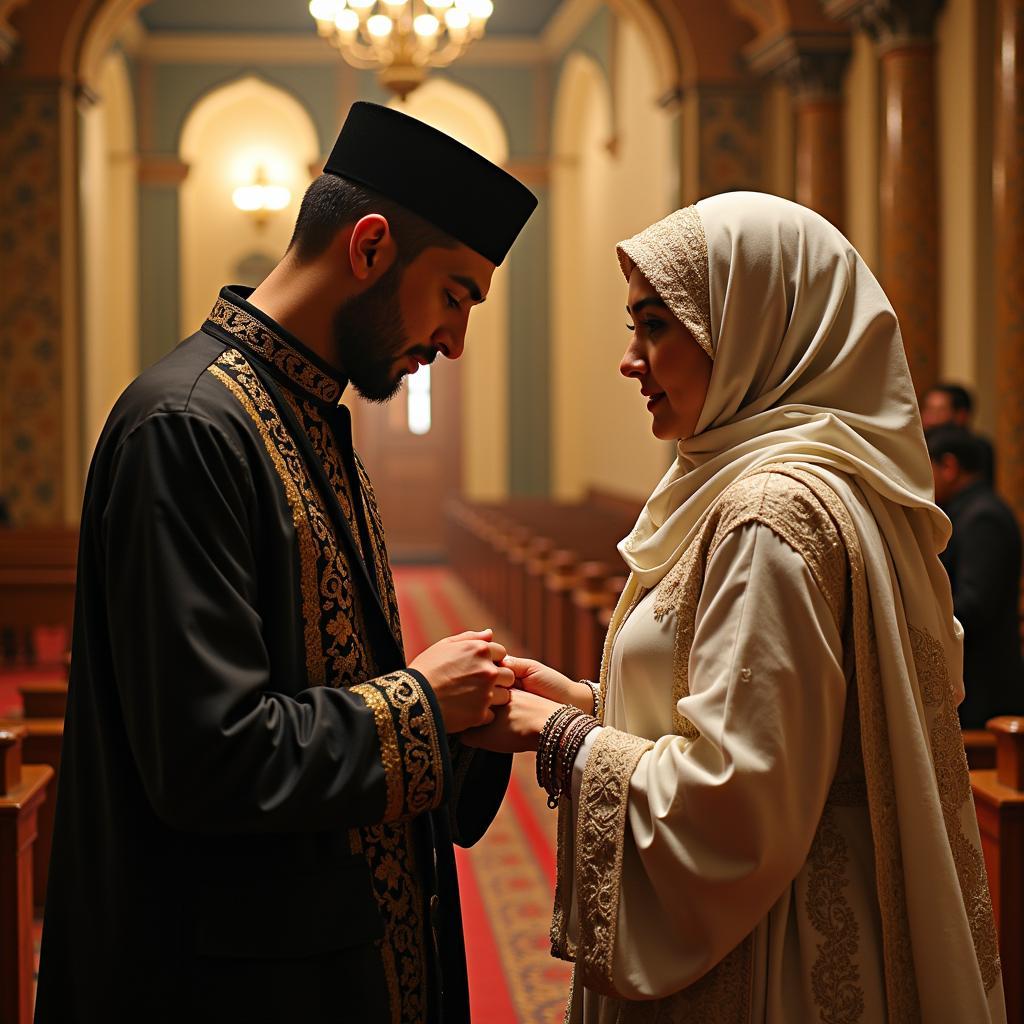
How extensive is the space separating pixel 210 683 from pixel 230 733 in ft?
0.20

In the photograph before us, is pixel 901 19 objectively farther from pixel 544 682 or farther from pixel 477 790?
pixel 477 790

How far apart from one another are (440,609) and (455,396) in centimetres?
588

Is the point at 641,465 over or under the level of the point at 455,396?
under

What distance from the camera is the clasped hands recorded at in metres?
1.79

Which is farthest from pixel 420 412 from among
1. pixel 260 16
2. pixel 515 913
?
pixel 515 913

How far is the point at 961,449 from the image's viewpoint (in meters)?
4.56

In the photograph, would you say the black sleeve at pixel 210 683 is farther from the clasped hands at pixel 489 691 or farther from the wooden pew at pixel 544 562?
the wooden pew at pixel 544 562

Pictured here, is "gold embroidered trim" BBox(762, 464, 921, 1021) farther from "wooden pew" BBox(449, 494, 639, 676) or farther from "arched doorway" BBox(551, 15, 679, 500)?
"arched doorway" BBox(551, 15, 679, 500)

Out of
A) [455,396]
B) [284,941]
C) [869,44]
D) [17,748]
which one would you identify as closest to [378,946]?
[284,941]

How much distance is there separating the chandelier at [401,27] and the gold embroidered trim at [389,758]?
25.0 ft

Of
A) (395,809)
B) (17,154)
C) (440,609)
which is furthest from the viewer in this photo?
(440,609)

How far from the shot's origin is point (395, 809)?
1.68 meters

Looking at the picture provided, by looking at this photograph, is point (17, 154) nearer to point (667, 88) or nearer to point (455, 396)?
point (667, 88)

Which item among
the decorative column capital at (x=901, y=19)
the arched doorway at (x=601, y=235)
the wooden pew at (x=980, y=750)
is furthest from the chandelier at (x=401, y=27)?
the wooden pew at (x=980, y=750)
